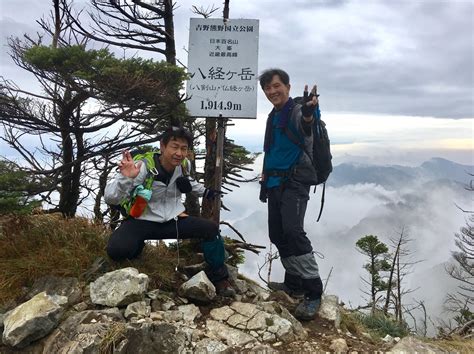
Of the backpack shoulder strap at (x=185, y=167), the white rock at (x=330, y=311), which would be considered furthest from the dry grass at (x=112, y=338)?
the white rock at (x=330, y=311)

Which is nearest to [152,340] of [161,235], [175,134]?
[161,235]

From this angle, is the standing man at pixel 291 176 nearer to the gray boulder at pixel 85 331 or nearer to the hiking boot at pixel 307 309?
the hiking boot at pixel 307 309

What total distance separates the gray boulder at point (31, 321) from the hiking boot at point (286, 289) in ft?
9.11

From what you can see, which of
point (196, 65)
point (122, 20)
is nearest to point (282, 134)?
point (196, 65)

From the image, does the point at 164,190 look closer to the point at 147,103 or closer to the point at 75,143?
the point at 147,103

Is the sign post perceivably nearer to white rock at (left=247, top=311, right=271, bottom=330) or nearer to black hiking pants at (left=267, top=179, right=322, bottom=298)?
black hiking pants at (left=267, top=179, right=322, bottom=298)

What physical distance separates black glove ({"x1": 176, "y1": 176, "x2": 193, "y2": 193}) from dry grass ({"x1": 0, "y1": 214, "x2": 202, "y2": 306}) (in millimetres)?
1091

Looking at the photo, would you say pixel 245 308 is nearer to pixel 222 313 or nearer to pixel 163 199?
pixel 222 313

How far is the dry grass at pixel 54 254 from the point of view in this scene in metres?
4.47

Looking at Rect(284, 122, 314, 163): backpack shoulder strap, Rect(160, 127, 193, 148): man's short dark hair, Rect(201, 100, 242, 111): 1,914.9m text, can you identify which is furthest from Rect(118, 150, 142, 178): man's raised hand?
Rect(284, 122, 314, 163): backpack shoulder strap

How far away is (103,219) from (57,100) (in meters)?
1.86

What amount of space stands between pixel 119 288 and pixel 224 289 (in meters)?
1.30

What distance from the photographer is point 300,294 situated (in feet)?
16.9

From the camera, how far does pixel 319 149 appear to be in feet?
15.4
